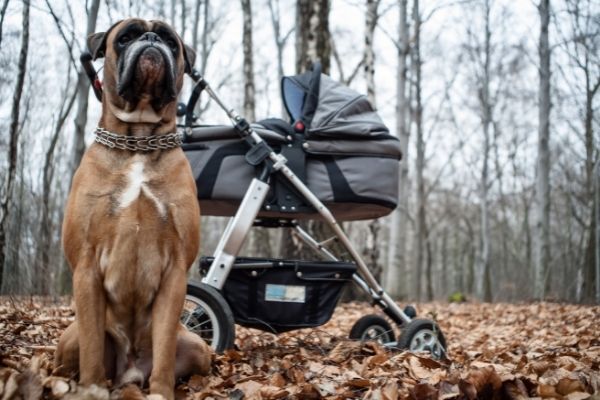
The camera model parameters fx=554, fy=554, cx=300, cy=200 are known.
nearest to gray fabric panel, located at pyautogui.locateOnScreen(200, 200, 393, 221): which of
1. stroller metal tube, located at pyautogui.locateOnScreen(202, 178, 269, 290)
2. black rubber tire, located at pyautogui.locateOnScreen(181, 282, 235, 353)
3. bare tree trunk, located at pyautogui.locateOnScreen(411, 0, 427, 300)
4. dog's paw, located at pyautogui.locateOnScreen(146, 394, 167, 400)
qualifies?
stroller metal tube, located at pyautogui.locateOnScreen(202, 178, 269, 290)

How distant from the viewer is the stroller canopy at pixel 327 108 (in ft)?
12.9

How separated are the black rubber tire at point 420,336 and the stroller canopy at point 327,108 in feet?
4.63

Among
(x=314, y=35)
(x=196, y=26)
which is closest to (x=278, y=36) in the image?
(x=196, y=26)

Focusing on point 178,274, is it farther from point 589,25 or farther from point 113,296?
point 589,25

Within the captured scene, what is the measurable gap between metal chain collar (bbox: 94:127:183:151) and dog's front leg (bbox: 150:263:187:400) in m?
0.58

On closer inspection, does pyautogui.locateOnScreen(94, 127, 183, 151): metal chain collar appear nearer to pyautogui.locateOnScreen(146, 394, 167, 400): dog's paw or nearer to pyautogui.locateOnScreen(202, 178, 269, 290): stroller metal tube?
pyautogui.locateOnScreen(202, 178, 269, 290): stroller metal tube

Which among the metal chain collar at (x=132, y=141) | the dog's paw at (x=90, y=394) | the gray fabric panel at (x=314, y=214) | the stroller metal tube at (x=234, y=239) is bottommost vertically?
the dog's paw at (x=90, y=394)

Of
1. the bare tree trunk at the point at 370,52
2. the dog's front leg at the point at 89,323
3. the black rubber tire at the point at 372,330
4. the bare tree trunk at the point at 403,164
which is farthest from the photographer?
the bare tree trunk at the point at 403,164

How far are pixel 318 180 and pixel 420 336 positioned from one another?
138 centimetres

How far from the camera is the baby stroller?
369 centimetres

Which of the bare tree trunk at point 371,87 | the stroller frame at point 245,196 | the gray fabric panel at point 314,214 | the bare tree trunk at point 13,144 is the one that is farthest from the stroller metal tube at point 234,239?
the bare tree trunk at point 371,87

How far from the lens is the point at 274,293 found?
3.78 m

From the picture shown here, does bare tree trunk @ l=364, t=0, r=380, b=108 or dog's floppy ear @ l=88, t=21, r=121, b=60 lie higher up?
bare tree trunk @ l=364, t=0, r=380, b=108

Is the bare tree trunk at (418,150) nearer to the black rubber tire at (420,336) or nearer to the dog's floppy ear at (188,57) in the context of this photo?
the black rubber tire at (420,336)
